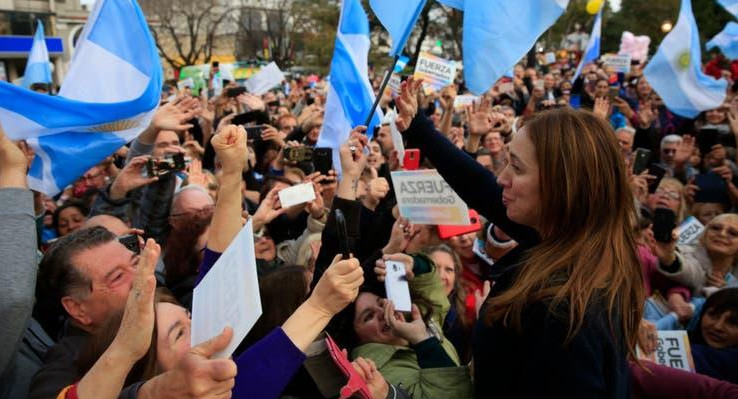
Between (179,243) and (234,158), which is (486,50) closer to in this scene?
(234,158)

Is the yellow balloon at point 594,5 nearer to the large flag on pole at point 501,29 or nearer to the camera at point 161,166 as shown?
the large flag on pole at point 501,29

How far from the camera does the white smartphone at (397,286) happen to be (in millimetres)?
2481

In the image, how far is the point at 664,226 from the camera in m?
3.82

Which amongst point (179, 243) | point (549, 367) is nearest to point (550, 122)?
point (549, 367)

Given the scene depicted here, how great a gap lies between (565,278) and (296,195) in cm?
231

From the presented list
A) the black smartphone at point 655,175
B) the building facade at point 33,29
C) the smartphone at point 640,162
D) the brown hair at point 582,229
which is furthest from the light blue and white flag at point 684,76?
the building facade at point 33,29

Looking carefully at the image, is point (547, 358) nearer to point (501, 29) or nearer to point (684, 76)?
point (501, 29)

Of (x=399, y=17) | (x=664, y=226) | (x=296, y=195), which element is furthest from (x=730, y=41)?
(x=296, y=195)

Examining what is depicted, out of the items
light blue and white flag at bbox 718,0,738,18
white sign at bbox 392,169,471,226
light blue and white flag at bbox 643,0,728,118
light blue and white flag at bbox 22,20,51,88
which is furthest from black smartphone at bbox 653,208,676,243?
light blue and white flag at bbox 22,20,51,88

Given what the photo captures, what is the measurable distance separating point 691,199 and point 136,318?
5.76 m

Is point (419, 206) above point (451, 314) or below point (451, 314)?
above

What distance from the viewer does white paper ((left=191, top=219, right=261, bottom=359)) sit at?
4.53 feet

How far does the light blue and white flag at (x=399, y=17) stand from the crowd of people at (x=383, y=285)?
70 centimetres

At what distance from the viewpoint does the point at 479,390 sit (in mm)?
1729
